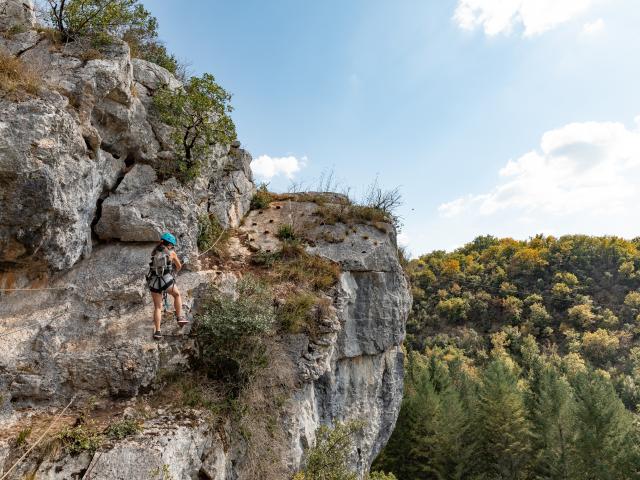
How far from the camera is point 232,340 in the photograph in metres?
7.59

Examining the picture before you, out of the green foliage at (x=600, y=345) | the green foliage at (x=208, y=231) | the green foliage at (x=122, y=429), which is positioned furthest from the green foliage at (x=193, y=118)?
the green foliage at (x=600, y=345)

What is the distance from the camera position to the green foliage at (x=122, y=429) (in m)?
5.60

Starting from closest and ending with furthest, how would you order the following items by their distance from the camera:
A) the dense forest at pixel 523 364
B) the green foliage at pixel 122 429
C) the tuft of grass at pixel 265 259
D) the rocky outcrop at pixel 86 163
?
the green foliage at pixel 122 429 < the rocky outcrop at pixel 86 163 < the tuft of grass at pixel 265 259 < the dense forest at pixel 523 364

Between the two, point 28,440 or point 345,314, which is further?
point 345,314

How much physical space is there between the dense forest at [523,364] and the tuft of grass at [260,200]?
9.51 metres

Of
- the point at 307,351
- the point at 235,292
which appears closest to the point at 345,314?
the point at 307,351

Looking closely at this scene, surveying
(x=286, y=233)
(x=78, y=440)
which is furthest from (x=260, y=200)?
(x=78, y=440)

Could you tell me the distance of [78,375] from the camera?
647 cm

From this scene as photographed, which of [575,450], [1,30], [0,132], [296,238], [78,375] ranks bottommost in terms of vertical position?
[575,450]

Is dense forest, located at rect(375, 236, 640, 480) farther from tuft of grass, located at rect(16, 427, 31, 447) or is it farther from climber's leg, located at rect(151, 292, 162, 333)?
tuft of grass, located at rect(16, 427, 31, 447)

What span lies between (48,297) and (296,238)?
21.7 feet

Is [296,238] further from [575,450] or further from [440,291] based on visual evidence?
[440,291]

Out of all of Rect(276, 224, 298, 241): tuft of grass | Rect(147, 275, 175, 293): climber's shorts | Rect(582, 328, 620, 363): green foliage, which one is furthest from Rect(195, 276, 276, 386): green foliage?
Rect(582, 328, 620, 363): green foliage

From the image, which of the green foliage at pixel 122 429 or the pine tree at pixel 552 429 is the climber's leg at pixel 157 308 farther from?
the pine tree at pixel 552 429
